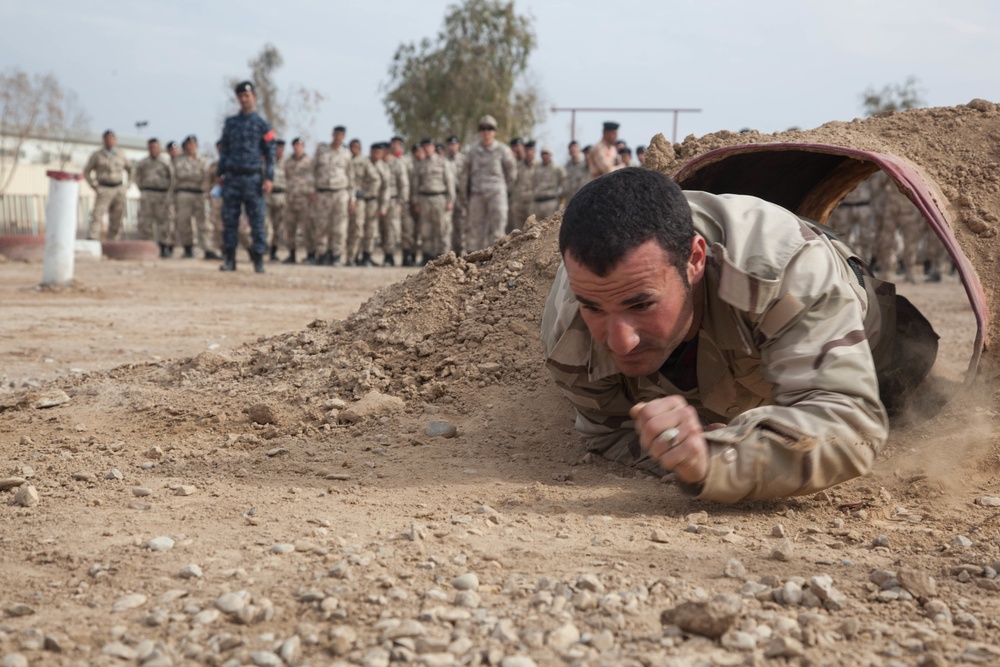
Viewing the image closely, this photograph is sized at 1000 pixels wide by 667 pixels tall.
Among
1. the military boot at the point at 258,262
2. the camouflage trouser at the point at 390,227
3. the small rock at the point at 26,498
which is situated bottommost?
the small rock at the point at 26,498

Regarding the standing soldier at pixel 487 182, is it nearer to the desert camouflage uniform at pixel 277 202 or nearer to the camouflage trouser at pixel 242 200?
the desert camouflage uniform at pixel 277 202

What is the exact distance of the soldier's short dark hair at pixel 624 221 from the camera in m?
2.14

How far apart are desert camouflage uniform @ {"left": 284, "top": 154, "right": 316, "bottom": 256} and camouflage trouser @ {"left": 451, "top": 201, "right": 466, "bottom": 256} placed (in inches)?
92.7

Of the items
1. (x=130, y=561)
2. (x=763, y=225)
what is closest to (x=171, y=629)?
(x=130, y=561)

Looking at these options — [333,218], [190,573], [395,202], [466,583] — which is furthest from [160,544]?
[395,202]

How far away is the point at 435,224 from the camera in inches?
583

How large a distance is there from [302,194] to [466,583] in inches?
539

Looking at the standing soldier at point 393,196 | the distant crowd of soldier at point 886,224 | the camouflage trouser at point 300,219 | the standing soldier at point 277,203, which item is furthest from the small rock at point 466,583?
the standing soldier at point 277,203

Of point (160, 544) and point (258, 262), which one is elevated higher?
point (258, 262)

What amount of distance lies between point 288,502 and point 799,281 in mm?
1380

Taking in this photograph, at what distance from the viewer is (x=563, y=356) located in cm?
262

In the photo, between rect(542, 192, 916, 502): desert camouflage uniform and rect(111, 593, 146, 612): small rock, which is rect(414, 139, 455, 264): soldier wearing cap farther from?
rect(111, 593, 146, 612): small rock

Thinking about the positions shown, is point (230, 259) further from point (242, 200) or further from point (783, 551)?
point (783, 551)

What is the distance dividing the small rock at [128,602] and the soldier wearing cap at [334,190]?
12.6 metres
